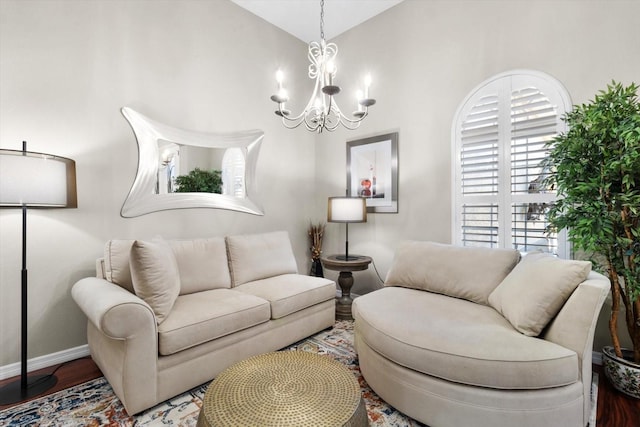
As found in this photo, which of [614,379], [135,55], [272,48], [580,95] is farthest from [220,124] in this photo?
[614,379]

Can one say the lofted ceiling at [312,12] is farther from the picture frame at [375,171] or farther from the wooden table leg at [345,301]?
the wooden table leg at [345,301]

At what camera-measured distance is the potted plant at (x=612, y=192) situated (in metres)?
1.71

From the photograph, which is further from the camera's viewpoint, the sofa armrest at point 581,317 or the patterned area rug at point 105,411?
the patterned area rug at point 105,411

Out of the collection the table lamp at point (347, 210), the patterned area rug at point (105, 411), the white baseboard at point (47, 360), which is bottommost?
the patterned area rug at point (105, 411)

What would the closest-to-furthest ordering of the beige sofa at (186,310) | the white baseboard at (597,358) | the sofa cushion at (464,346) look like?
the sofa cushion at (464,346) → the beige sofa at (186,310) → the white baseboard at (597,358)

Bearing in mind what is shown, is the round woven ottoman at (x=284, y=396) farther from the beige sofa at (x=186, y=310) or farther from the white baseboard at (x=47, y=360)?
the white baseboard at (x=47, y=360)

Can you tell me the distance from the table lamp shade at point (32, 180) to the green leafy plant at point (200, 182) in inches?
35.5

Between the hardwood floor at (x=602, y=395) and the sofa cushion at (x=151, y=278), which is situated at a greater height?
the sofa cushion at (x=151, y=278)

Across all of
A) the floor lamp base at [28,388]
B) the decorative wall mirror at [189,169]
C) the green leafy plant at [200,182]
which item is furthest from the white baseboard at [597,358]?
the floor lamp base at [28,388]

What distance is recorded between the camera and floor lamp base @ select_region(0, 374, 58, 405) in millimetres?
1801

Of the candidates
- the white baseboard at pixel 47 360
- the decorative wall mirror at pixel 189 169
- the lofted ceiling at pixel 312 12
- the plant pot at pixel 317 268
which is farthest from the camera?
the plant pot at pixel 317 268

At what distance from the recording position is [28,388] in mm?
1906

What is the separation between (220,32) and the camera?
3.13m

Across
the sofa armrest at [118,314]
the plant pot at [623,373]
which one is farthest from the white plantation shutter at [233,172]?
the plant pot at [623,373]
